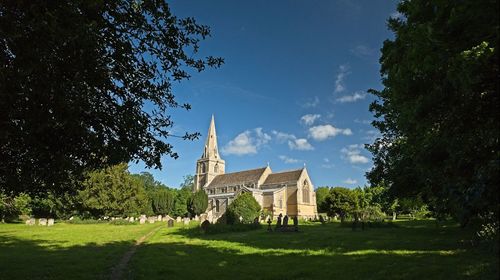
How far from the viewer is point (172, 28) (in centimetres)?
825

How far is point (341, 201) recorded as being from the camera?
58375mm

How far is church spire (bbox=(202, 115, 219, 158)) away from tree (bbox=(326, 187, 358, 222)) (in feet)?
138

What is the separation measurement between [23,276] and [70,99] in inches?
305

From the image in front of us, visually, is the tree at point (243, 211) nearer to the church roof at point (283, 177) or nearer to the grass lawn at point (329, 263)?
the grass lawn at point (329, 263)

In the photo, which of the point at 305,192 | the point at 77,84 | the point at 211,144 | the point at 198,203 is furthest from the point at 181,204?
the point at 77,84

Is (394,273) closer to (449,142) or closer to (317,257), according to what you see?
(317,257)

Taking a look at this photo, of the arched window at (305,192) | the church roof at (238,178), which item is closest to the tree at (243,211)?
the arched window at (305,192)

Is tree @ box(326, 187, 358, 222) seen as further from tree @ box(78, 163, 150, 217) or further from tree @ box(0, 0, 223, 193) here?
tree @ box(0, 0, 223, 193)

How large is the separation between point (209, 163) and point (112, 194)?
43379 millimetres

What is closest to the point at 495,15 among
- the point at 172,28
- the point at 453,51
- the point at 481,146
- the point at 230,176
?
the point at 453,51

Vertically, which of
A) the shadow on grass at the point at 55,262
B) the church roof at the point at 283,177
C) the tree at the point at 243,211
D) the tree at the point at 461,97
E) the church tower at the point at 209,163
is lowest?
the shadow on grass at the point at 55,262

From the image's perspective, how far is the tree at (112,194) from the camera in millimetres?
49656

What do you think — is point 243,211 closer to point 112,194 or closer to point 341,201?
point 112,194

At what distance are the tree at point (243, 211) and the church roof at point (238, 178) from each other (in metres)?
43.6
